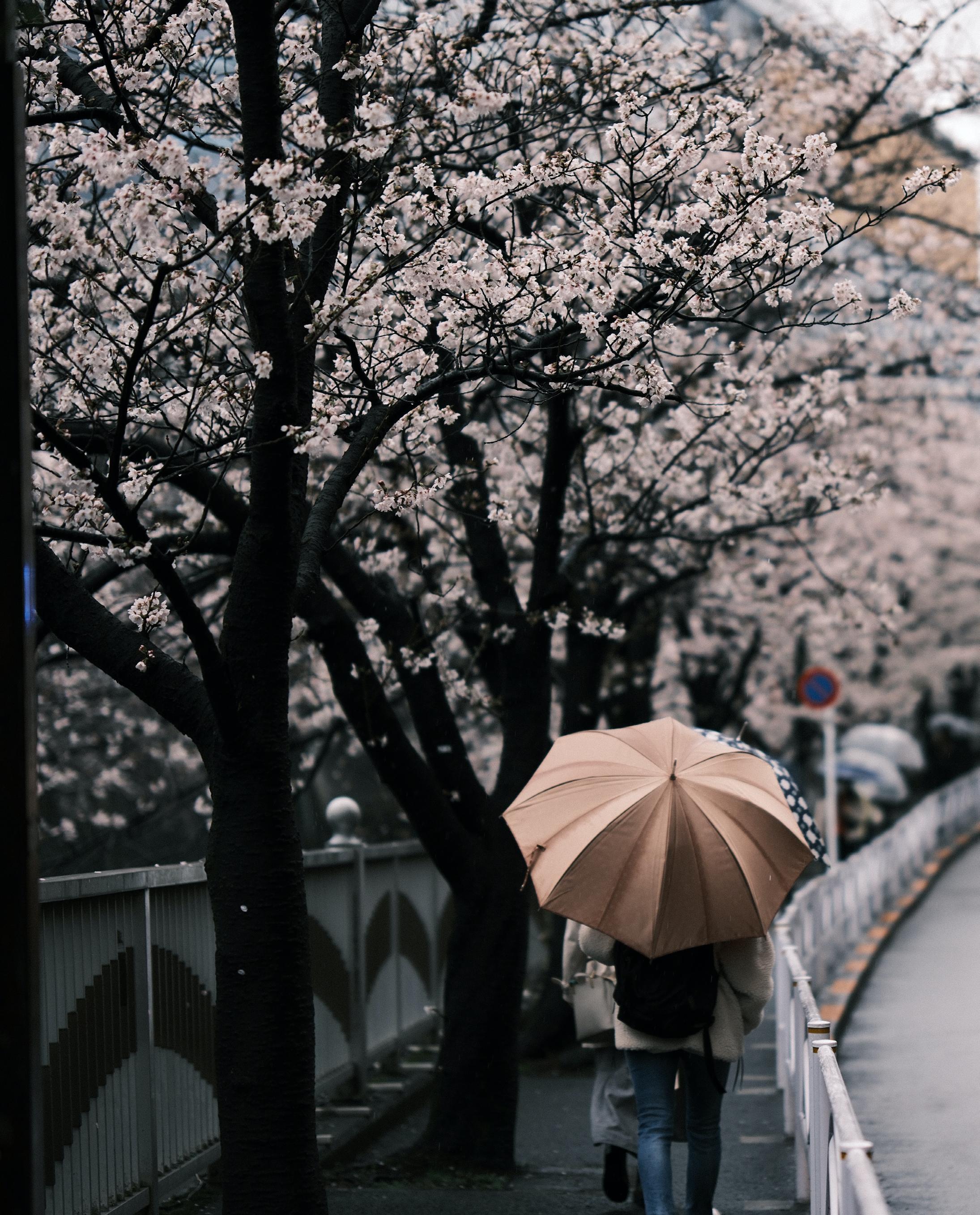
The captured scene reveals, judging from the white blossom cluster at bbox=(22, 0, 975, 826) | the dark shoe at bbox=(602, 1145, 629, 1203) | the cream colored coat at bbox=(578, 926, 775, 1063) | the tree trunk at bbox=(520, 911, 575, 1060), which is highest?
the white blossom cluster at bbox=(22, 0, 975, 826)

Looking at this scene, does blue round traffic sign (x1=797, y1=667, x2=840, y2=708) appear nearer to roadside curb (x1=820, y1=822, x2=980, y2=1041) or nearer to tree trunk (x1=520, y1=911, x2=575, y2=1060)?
roadside curb (x1=820, y1=822, x2=980, y2=1041)

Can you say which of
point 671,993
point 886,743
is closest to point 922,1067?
point 671,993

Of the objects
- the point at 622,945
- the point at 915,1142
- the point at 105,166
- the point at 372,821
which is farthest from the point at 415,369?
the point at 372,821

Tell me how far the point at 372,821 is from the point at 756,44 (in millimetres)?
9711

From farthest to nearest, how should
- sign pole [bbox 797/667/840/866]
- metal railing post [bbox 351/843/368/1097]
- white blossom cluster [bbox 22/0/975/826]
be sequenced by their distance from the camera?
sign pole [bbox 797/667/840/866]
metal railing post [bbox 351/843/368/1097]
white blossom cluster [bbox 22/0/975/826]

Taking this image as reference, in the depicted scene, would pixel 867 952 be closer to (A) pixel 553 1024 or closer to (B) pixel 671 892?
(A) pixel 553 1024

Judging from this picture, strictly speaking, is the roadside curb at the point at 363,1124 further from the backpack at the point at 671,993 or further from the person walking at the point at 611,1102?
the backpack at the point at 671,993

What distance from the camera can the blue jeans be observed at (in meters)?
5.19

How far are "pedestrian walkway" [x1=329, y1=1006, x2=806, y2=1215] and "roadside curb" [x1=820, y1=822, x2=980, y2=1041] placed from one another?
56cm

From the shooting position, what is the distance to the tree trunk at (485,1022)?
→ 777cm

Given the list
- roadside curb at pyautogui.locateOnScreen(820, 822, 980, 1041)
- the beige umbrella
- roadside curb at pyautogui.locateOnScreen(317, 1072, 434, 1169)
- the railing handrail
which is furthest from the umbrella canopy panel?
the beige umbrella

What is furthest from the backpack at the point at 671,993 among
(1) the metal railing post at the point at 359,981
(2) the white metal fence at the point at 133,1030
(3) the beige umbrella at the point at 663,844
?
(1) the metal railing post at the point at 359,981

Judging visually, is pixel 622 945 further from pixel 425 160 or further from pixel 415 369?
pixel 425 160

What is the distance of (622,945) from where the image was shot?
5.25 m
